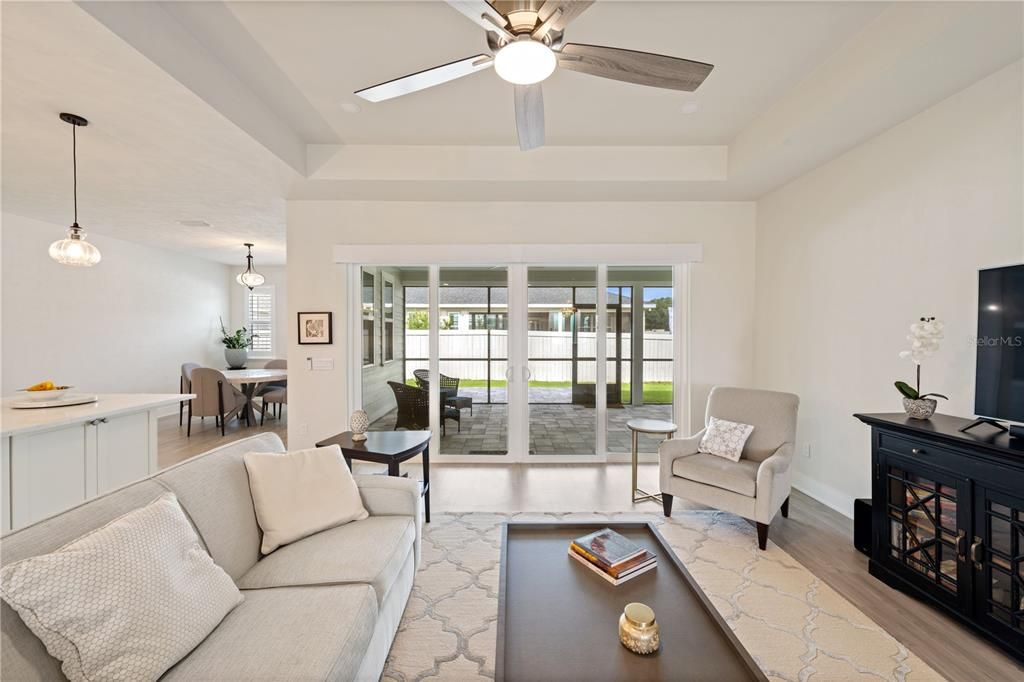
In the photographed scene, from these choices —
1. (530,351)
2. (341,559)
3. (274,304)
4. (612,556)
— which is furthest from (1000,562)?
(274,304)

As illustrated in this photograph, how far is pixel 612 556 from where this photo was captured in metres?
1.75

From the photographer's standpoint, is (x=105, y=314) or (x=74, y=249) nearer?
(x=74, y=249)

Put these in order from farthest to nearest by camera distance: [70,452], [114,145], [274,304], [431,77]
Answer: [274,304], [114,145], [70,452], [431,77]

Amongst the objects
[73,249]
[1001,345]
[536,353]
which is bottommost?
[536,353]

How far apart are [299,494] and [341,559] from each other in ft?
1.35

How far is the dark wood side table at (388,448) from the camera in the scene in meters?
2.59

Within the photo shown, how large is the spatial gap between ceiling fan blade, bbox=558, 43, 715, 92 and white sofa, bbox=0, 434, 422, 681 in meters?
2.18

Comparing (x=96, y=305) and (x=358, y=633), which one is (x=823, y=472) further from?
(x=96, y=305)

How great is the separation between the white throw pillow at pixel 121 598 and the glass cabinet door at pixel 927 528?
3075mm

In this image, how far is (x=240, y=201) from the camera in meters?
4.31

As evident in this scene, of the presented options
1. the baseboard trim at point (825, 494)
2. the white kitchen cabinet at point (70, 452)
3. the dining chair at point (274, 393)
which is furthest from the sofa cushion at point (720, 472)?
the dining chair at point (274, 393)

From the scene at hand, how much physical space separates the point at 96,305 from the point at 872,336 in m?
8.79

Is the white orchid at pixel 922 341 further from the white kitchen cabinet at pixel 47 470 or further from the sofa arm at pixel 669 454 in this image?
the white kitchen cabinet at pixel 47 470

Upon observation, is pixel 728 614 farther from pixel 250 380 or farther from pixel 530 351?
pixel 250 380
